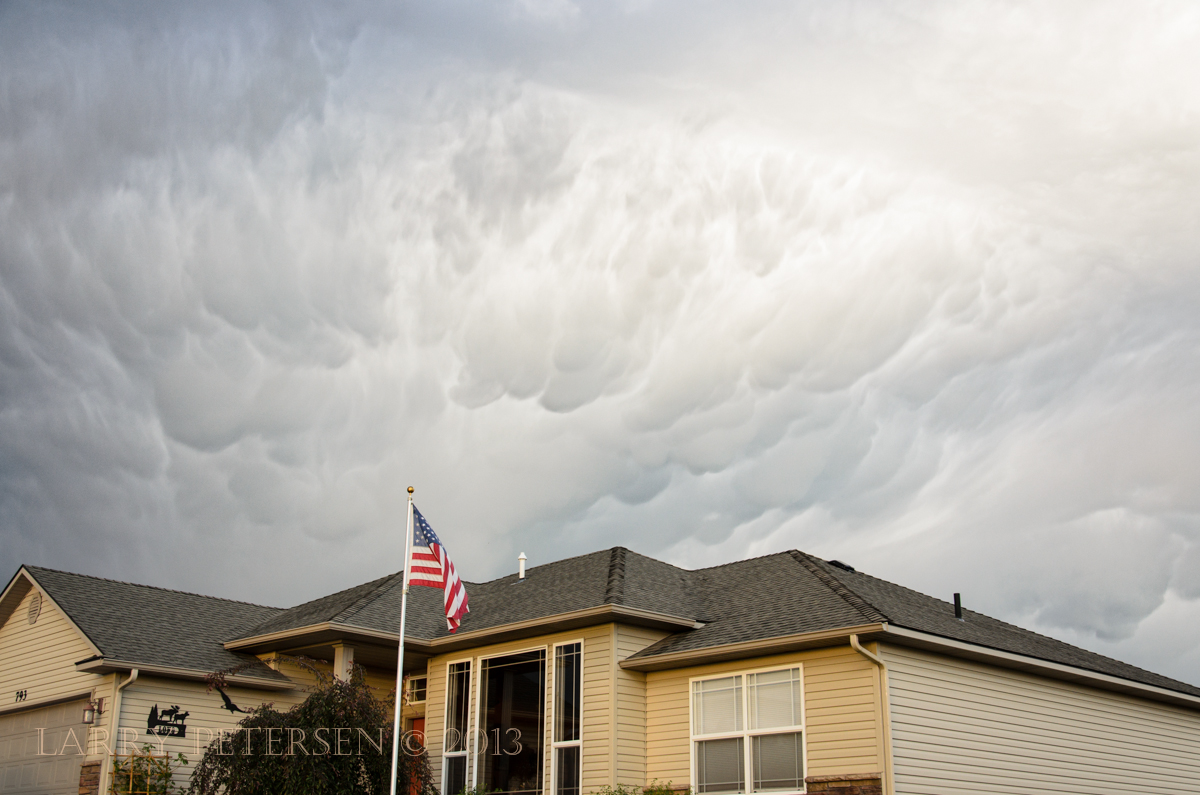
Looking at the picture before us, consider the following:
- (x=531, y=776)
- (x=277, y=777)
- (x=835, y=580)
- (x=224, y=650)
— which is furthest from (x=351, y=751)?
(x=835, y=580)

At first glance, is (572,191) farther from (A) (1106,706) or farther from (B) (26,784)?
(B) (26,784)

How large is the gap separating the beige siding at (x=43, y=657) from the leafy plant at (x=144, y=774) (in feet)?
4.71

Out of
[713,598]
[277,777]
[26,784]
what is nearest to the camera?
[277,777]

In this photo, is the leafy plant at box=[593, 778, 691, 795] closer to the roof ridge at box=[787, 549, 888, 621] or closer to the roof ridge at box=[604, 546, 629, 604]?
the roof ridge at box=[604, 546, 629, 604]

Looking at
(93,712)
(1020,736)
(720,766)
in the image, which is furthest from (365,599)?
(1020,736)

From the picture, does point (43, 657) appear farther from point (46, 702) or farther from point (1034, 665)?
point (1034, 665)

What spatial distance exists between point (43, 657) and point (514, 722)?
421 inches

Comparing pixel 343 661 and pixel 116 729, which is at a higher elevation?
pixel 343 661

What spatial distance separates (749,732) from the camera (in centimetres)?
1573

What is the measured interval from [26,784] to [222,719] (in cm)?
472

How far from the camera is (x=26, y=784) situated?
20844 mm

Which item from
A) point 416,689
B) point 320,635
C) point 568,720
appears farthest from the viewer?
point 416,689

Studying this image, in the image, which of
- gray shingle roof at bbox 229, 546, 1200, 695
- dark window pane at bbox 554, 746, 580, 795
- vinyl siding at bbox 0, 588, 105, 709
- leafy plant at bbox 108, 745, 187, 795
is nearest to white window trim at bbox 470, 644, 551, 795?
dark window pane at bbox 554, 746, 580, 795

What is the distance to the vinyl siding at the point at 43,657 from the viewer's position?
2008 cm
